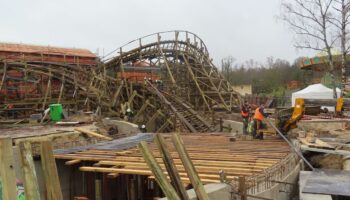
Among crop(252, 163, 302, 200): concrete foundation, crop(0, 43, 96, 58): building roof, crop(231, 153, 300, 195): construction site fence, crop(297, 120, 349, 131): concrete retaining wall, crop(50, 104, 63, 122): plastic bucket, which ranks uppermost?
crop(0, 43, 96, 58): building roof

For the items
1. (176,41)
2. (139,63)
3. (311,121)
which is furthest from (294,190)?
(139,63)

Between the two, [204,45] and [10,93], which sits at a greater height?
[204,45]

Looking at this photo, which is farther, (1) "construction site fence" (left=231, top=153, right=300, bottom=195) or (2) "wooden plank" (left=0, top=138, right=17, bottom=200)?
(1) "construction site fence" (left=231, top=153, right=300, bottom=195)

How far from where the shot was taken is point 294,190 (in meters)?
8.95

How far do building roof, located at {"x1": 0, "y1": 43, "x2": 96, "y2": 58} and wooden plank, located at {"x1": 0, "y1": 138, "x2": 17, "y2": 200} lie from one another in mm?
32916

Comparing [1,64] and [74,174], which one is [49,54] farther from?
[74,174]

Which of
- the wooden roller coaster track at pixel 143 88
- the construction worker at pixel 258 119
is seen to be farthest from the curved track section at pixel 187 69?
the construction worker at pixel 258 119

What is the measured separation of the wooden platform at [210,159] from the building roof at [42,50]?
88.6 feet

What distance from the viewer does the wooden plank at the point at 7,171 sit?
10.9 feet

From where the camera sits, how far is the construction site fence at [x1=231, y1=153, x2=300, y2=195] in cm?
651

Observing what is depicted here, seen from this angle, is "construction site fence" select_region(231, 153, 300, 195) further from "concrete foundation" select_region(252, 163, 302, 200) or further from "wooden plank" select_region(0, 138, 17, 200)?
"wooden plank" select_region(0, 138, 17, 200)

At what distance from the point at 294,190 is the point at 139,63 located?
22.4 metres

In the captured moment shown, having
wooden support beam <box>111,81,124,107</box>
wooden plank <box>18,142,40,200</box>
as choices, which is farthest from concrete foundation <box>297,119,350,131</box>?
wooden plank <box>18,142,40,200</box>

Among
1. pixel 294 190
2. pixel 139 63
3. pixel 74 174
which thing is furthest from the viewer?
pixel 139 63
